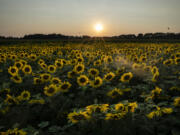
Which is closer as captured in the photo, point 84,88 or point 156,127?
point 156,127

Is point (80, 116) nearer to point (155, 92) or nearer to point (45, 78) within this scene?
point (155, 92)

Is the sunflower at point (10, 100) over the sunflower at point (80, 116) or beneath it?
beneath

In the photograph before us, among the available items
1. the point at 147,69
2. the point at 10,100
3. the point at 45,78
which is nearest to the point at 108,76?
the point at 147,69

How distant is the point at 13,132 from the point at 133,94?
2.19 metres

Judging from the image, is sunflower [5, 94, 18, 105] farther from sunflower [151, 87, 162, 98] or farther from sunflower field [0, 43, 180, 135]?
sunflower [151, 87, 162, 98]

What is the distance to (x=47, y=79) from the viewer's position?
12.7ft

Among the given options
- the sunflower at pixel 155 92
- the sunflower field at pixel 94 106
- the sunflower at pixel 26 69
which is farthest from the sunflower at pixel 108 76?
the sunflower at pixel 26 69

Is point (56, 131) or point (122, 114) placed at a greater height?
point (122, 114)

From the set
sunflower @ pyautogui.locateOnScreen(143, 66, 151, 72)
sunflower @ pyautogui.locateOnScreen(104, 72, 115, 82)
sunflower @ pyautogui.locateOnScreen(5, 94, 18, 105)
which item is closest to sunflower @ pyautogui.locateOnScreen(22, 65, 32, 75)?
sunflower @ pyautogui.locateOnScreen(5, 94, 18, 105)

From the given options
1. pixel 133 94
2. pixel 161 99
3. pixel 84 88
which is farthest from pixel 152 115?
pixel 84 88

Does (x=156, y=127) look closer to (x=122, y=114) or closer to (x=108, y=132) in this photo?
(x=122, y=114)

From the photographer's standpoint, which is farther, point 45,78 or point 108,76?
point 45,78

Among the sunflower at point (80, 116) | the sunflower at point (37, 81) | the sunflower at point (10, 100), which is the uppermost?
the sunflower at point (80, 116)

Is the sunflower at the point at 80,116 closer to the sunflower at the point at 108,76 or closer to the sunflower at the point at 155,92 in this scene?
the sunflower at the point at 155,92
